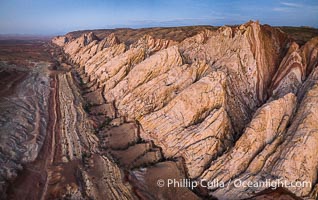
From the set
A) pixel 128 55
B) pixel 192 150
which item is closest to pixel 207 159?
pixel 192 150

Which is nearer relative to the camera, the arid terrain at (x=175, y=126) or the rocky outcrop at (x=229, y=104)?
the arid terrain at (x=175, y=126)

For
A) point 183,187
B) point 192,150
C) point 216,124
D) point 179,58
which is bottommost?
point 183,187

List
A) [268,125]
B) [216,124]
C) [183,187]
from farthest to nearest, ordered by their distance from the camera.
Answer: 1. [216,124]
2. [268,125]
3. [183,187]

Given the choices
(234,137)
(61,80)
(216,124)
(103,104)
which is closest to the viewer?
(216,124)

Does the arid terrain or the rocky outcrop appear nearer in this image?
the arid terrain

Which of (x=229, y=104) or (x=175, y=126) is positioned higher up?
(x=229, y=104)

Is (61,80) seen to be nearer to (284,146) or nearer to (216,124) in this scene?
(216,124)

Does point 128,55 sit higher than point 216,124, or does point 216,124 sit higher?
point 128,55

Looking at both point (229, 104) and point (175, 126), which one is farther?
point (229, 104)
